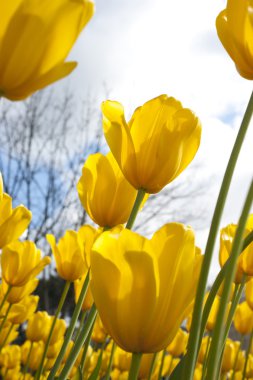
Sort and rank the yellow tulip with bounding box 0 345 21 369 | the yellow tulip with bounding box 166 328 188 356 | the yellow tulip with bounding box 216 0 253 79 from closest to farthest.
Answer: the yellow tulip with bounding box 216 0 253 79
the yellow tulip with bounding box 166 328 188 356
the yellow tulip with bounding box 0 345 21 369

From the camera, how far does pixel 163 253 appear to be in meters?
0.57

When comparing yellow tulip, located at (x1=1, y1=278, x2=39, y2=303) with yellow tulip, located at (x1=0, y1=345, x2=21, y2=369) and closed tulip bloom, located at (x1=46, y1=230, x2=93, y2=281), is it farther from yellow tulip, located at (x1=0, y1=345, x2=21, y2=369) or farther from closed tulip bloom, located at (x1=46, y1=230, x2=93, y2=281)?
yellow tulip, located at (x1=0, y1=345, x2=21, y2=369)

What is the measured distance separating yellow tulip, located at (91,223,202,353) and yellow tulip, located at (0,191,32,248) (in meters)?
0.52

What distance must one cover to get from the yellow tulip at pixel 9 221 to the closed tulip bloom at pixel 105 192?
17cm

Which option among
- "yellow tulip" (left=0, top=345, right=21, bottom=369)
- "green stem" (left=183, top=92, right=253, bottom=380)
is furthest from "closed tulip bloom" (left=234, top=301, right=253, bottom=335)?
"green stem" (left=183, top=92, right=253, bottom=380)

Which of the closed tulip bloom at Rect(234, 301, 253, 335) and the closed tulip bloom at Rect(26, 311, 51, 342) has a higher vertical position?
the closed tulip bloom at Rect(234, 301, 253, 335)

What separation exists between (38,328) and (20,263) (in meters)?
0.68

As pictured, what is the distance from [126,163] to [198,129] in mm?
112

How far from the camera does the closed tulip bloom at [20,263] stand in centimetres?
130

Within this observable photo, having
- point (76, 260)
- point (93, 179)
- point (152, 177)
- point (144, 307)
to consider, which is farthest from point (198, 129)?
point (76, 260)

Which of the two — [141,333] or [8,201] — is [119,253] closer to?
[141,333]

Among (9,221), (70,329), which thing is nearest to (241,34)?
(70,329)

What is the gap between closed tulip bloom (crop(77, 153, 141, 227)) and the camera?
90 cm

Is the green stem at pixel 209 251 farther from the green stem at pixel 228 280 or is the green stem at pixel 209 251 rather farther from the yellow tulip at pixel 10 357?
the yellow tulip at pixel 10 357
